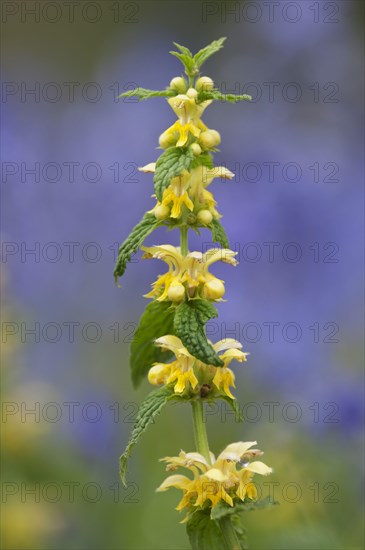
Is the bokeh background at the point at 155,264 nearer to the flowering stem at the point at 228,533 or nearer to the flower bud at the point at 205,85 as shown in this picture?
the flowering stem at the point at 228,533

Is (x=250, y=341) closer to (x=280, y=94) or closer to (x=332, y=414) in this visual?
(x=332, y=414)

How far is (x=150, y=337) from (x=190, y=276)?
0.08 m

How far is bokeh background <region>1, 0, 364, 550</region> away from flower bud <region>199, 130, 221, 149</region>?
525mm

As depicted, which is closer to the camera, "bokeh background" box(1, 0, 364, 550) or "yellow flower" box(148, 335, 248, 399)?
"yellow flower" box(148, 335, 248, 399)

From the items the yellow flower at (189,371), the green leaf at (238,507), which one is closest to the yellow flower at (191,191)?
the yellow flower at (189,371)

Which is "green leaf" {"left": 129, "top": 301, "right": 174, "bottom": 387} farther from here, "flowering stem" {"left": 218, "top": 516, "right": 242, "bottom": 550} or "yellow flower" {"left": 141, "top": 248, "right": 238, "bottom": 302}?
"flowering stem" {"left": 218, "top": 516, "right": 242, "bottom": 550}

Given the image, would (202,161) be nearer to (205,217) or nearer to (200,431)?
(205,217)

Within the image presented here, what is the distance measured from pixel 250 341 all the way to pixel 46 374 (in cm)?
45

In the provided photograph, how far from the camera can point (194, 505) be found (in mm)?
727

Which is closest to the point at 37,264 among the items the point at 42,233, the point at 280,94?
the point at 42,233

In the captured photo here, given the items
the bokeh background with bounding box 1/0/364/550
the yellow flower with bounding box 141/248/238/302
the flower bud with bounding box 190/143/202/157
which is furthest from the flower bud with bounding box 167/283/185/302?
the bokeh background with bounding box 1/0/364/550

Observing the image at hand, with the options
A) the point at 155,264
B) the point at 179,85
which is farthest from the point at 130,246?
the point at 155,264

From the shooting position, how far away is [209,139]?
73cm

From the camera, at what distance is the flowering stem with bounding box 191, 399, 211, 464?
718 millimetres
